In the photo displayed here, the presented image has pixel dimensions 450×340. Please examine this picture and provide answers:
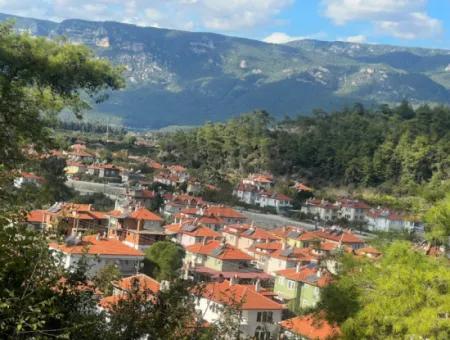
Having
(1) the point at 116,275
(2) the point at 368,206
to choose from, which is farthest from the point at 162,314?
(2) the point at 368,206

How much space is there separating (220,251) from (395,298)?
22141 mm

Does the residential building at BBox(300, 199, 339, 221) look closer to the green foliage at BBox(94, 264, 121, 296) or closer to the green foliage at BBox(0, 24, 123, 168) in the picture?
the green foliage at BBox(0, 24, 123, 168)

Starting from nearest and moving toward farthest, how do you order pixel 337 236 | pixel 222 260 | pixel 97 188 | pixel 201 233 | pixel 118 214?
pixel 222 260 → pixel 118 214 → pixel 201 233 → pixel 337 236 → pixel 97 188

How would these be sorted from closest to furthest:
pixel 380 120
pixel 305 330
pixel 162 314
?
pixel 162 314, pixel 305 330, pixel 380 120

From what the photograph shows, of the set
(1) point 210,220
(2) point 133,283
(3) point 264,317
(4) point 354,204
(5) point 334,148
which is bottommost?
(4) point 354,204

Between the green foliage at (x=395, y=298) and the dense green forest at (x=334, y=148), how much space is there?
4771 cm

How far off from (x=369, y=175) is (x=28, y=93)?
58587 millimetres

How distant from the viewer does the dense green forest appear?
6122 centimetres

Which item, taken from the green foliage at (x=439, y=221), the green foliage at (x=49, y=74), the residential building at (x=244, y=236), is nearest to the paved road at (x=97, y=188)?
the residential building at (x=244, y=236)

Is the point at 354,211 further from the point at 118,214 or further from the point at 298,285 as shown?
the point at 298,285

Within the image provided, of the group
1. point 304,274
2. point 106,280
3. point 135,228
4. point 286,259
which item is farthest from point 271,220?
point 106,280

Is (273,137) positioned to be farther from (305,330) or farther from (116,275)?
(116,275)

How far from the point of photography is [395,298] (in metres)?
9.61

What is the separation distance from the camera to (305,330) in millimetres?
16328
